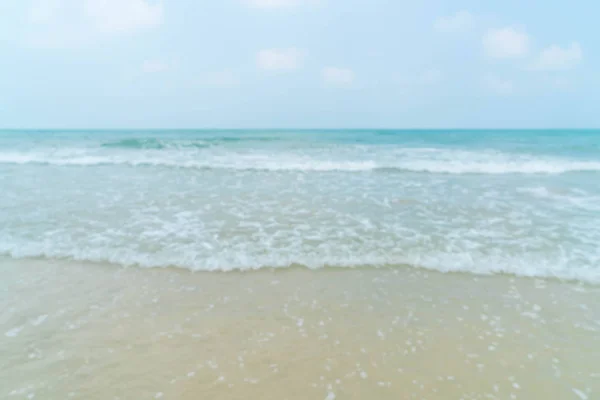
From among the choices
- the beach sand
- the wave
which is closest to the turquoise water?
the wave

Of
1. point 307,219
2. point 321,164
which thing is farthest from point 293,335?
point 321,164

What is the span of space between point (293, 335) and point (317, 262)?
207cm

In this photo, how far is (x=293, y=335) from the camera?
13.1 feet

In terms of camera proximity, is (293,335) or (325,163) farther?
(325,163)

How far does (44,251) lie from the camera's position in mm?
6301

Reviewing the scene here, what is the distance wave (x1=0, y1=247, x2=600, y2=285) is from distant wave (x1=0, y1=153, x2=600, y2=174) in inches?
441

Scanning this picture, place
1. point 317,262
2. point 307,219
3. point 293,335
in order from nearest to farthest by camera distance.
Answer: point 293,335 < point 317,262 < point 307,219

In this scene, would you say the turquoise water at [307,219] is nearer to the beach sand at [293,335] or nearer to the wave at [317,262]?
the wave at [317,262]

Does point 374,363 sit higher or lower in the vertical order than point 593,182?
lower

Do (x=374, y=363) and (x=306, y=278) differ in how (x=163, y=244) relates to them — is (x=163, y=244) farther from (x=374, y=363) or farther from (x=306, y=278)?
(x=374, y=363)

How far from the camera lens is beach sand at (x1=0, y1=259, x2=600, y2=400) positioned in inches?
128

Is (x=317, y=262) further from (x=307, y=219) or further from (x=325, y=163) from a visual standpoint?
(x=325, y=163)

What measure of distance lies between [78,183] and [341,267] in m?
12.0

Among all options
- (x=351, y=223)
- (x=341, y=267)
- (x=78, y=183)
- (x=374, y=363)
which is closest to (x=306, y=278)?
(x=341, y=267)
